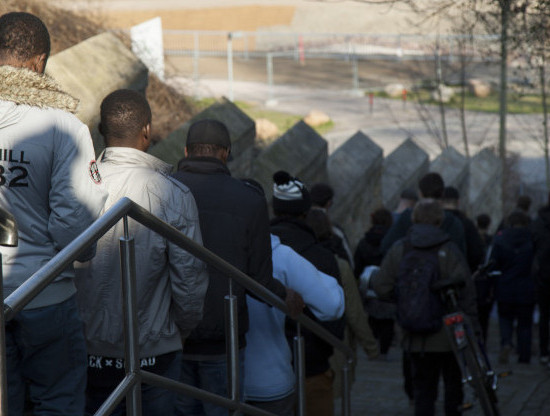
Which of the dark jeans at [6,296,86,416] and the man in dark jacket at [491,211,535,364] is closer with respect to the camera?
the dark jeans at [6,296,86,416]

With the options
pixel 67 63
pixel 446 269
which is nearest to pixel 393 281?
pixel 446 269

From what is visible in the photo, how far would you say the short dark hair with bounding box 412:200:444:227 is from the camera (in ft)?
21.2

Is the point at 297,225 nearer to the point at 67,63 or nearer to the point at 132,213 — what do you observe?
the point at 132,213

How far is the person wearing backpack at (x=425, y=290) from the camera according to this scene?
632 centimetres

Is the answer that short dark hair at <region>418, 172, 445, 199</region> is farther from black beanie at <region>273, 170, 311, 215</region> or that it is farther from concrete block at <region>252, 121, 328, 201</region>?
black beanie at <region>273, 170, 311, 215</region>

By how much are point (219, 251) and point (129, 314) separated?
1.14 m

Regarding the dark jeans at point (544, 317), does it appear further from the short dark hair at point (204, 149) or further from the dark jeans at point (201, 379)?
the dark jeans at point (201, 379)

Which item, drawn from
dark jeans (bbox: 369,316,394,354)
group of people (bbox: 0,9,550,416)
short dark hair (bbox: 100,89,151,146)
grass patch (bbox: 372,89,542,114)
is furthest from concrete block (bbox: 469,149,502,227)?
short dark hair (bbox: 100,89,151,146)

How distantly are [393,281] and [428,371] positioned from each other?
0.68 m

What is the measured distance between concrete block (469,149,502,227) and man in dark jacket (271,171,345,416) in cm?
982

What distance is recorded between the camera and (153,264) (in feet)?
11.5

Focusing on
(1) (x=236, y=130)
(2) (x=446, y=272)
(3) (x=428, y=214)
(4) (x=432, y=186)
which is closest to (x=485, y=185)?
(1) (x=236, y=130)

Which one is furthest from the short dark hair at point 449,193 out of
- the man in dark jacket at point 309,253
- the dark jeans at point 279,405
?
the dark jeans at point 279,405

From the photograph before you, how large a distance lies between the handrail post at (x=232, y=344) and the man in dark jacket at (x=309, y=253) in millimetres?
1034
